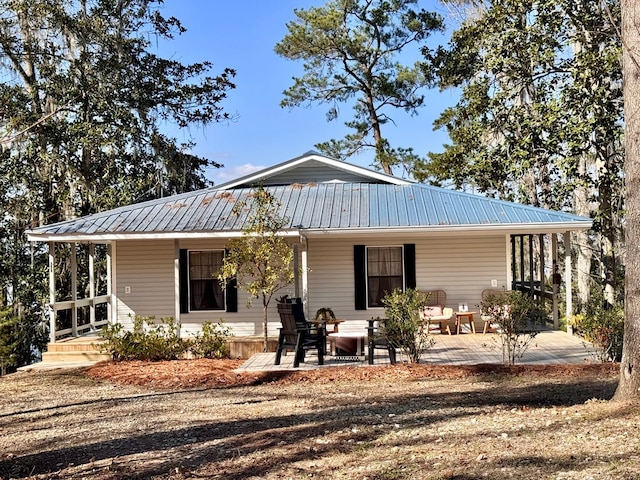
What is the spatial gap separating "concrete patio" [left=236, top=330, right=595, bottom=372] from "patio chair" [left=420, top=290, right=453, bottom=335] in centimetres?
65

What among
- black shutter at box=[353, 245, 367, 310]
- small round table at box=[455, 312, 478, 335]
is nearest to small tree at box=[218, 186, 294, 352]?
black shutter at box=[353, 245, 367, 310]

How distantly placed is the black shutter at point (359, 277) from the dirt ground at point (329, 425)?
4397mm

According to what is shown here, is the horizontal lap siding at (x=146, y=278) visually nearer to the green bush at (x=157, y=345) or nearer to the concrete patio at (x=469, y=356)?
the green bush at (x=157, y=345)

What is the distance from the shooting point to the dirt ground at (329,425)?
502cm

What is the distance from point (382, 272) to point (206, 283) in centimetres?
403

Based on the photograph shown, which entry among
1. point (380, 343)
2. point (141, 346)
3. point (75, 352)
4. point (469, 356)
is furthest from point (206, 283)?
point (469, 356)

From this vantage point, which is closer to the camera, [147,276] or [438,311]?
[438,311]

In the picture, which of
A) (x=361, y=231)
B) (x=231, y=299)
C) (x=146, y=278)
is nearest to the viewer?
(x=361, y=231)

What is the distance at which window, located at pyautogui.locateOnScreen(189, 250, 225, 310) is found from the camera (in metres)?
14.8

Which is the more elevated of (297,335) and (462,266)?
(462,266)

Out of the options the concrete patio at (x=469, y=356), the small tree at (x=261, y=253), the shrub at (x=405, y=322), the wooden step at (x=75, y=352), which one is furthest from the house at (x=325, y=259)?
the shrub at (x=405, y=322)

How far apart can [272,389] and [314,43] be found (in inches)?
768

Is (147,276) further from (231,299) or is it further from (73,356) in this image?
(73,356)

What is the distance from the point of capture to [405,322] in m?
10.2
